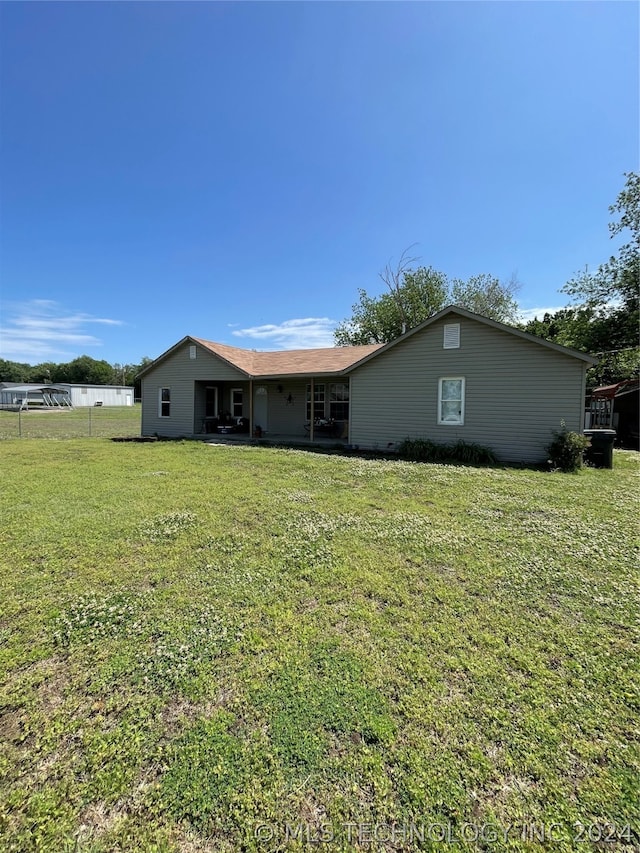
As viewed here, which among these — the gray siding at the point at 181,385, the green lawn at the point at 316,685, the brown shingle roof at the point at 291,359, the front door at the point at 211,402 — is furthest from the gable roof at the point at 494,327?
the front door at the point at 211,402

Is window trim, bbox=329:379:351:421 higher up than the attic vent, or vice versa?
the attic vent

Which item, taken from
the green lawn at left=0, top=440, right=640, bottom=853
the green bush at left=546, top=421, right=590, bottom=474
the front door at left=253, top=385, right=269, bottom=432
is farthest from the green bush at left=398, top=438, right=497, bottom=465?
the front door at left=253, top=385, right=269, bottom=432

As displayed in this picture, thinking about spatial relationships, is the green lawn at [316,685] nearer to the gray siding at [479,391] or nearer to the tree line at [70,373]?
the gray siding at [479,391]

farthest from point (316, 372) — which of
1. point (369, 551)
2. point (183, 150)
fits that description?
point (369, 551)

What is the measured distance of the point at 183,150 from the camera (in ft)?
42.8

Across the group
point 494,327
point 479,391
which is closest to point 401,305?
point 494,327

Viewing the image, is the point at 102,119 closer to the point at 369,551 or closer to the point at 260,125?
the point at 260,125

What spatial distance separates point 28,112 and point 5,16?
4.56 meters

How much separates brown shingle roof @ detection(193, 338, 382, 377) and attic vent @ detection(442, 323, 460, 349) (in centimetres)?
312

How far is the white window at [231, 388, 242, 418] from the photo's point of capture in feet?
59.2

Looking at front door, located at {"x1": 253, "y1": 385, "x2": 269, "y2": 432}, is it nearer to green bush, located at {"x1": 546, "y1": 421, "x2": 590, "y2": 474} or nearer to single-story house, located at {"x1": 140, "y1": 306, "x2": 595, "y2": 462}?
single-story house, located at {"x1": 140, "y1": 306, "x2": 595, "y2": 462}

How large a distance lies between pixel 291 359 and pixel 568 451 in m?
11.5

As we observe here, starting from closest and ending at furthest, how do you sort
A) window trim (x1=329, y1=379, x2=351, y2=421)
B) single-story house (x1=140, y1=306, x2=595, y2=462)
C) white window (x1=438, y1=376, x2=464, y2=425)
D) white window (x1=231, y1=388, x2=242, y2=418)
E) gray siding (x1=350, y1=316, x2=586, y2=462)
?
gray siding (x1=350, y1=316, x2=586, y2=462), single-story house (x1=140, y1=306, x2=595, y2=462), white window (x1=438, y1=376, x2=464, y2=425), window trim (x1=329, y1=379, x2=351, y2=421), white window (x1=231, y1=388, x2=242, y2=418)

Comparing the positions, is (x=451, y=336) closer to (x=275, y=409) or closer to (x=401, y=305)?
(x=275, y=409)
